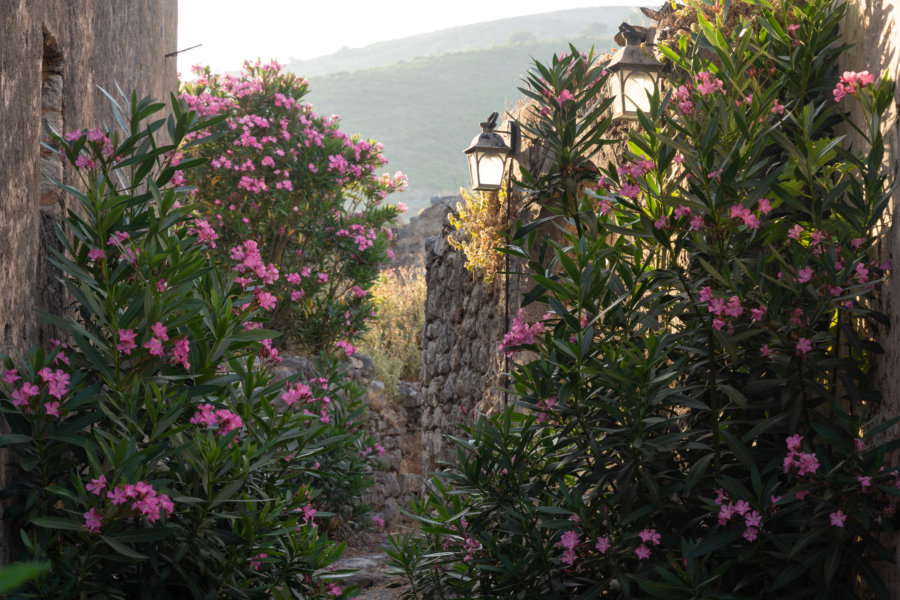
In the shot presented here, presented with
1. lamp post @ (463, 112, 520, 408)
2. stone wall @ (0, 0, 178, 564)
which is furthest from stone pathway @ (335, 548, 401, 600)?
stone wall @ (0, 0, 178, 564)

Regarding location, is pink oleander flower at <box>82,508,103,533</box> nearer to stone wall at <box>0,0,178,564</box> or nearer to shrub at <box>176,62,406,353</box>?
stone wall at <box>0,0,178,564</box>

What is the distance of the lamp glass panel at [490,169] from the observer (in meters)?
5.32

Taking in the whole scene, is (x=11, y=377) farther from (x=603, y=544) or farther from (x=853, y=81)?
(x=853, y=81)

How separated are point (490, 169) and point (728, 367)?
3.13 m

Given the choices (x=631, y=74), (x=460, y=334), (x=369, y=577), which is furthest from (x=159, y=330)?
(x=460, y=334)

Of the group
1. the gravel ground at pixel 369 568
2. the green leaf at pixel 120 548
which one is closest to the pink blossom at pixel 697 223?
the green leaf at pixel 120 548

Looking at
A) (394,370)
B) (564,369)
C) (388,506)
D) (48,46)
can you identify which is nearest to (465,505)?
(564,369)

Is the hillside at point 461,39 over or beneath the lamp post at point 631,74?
over

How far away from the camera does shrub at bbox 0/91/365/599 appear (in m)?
2.00

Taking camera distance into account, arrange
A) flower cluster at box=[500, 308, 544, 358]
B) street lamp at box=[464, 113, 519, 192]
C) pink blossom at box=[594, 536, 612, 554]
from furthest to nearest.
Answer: street lamp at box=[464, 113, 519, 192]
flower cluster at box=[500, 308, 544, 358]
pink blossom at box=[594, 536, 612, 554]

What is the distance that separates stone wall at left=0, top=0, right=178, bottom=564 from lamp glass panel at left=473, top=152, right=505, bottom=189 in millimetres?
2562

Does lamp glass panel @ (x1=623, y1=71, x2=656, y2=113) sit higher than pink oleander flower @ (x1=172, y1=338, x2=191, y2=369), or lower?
higher

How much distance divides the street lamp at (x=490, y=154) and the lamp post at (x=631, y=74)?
1578 millimetres

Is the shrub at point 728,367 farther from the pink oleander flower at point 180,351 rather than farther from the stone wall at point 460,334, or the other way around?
the stone wall at point 460,334
